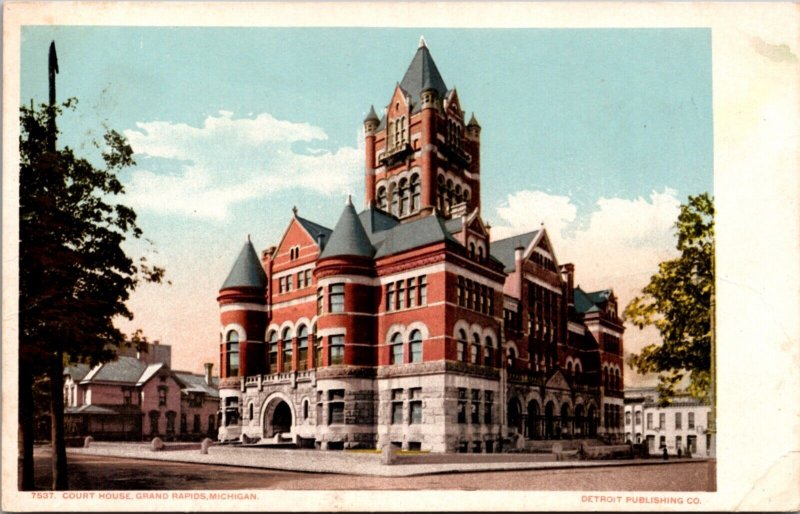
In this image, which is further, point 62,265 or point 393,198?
point 393,198

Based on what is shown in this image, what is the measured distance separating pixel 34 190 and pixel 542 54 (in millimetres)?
11607

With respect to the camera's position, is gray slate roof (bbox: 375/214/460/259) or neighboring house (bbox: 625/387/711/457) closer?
neighboring house (bbox: 625/387/711/457)

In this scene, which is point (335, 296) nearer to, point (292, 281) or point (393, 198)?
point (292, 281)

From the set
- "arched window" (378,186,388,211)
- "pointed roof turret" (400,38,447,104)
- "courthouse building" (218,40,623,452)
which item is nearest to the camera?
"pointed roof turret" (400,38,447,104)

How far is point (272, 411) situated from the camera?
2467cm

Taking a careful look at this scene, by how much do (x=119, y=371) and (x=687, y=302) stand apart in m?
14.0

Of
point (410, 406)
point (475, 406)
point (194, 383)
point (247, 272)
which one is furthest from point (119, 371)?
point (475, 406)

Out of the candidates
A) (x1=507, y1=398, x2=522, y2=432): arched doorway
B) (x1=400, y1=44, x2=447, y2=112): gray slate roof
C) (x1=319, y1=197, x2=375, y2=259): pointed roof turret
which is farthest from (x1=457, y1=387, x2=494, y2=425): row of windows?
(x1=400, y1=44, x2=447, y2=112): gray slate roof

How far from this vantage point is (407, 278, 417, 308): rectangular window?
880 inches

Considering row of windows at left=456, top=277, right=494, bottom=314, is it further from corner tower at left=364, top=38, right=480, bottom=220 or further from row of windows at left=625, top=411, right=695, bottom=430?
row of windows at left=625, top=411, right=695, bottom=430

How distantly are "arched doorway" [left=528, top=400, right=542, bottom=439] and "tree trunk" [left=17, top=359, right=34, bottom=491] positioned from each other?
1291 centimetres

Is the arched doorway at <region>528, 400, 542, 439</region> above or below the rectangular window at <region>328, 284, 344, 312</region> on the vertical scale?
below

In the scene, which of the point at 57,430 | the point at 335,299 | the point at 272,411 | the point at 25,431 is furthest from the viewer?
the point at 272,411

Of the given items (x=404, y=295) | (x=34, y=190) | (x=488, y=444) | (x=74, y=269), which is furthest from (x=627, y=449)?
(x=34, y=190)
